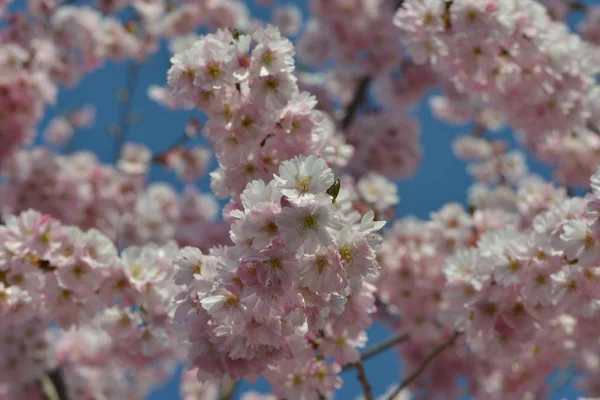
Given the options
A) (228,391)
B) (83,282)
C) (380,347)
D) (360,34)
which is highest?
(83,282)

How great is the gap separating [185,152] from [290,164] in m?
4.82

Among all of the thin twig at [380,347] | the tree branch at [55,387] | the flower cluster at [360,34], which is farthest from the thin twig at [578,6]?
the tree branch at [55,387]

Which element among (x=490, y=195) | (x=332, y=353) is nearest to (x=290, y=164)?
(x=332, y=353)

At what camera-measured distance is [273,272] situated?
1.78 meters

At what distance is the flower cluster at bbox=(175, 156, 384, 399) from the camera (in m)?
1.75

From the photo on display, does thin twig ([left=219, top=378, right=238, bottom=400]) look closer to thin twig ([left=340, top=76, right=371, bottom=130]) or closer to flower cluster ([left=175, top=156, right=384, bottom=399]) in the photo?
thin twig ([left=340, top=76, right=371, bottom=130])

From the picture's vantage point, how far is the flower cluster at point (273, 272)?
1747 mm

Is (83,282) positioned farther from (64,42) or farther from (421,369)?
(64,42)

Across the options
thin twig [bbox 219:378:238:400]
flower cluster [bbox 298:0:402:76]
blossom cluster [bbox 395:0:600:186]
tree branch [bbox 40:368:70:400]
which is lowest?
thin twig [bbox 219:378:238:400]

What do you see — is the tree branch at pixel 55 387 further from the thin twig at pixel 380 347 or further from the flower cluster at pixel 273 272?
the flower cluster at pixel 273 272

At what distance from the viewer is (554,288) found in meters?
2.52

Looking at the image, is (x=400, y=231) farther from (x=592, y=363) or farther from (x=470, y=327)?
(x=592, y=363)

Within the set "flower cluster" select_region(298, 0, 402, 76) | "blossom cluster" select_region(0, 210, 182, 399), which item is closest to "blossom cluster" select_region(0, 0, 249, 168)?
"flower cluster" select_region(298, 0, 402, 76)

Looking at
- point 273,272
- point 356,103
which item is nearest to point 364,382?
point 273,272
